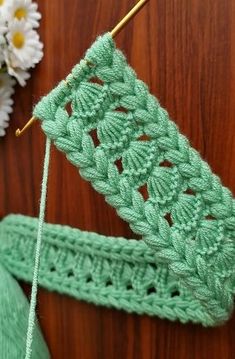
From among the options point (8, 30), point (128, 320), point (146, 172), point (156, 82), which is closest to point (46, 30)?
point (8, 30)

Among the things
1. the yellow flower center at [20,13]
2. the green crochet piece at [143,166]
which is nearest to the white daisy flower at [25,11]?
the yellow flower center at [20,13]

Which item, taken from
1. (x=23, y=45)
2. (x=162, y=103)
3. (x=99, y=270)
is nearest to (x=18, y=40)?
(x=23, y=45)

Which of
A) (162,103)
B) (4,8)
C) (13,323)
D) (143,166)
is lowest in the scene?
(13,323)

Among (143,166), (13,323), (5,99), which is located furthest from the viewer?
(5,99)

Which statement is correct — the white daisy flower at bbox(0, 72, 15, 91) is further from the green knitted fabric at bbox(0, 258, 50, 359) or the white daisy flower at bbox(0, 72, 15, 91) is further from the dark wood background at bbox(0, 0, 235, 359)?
the green knitted fabric at bbox(0, 258, 50, 359)

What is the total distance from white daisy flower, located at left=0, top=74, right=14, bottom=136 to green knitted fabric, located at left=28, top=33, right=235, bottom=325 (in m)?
0.24

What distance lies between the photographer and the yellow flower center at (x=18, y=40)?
0.80 metres

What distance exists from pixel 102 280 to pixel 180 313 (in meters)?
0.12

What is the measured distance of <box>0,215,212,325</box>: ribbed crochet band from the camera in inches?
28.7

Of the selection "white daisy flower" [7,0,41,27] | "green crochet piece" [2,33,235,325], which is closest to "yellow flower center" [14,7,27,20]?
"white daisy flower" [7,0,41,27]

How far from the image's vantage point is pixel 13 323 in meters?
0.74

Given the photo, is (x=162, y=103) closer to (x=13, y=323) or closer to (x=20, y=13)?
(x=20, y=13)

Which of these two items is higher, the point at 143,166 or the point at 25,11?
the point at 25,11

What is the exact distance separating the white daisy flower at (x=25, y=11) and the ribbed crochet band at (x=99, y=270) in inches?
11.4
